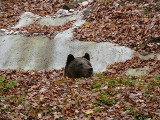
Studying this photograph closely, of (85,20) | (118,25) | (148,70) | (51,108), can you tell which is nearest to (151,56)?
(148,70)

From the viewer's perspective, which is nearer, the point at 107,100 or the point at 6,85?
the point at 107,100

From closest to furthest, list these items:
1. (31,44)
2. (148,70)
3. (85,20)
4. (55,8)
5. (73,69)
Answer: (73,69) < (148,70) < (31,44) < (85,20) < (55,8)

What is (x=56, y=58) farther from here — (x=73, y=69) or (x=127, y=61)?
(x=73, y=69)

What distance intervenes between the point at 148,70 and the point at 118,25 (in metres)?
7.09

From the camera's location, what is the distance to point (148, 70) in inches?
647

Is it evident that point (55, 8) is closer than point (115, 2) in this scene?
No

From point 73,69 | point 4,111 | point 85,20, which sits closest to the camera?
point 4,111

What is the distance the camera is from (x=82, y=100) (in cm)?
1011

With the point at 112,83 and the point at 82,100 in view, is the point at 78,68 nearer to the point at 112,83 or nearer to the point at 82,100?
the point at 112,83

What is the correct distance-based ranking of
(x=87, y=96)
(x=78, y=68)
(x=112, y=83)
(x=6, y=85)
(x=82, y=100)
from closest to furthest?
(x=82, y=100), (x=87, y=96), (x=112, y=83), (x=6, y=85), (x=78, y=68)

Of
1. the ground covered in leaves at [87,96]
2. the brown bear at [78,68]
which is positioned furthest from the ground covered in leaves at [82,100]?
the brown bear at [78,68]

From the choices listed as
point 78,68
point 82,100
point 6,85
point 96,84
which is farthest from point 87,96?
point 78,68

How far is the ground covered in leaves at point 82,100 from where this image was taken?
925 cm

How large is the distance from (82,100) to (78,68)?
3.69 m
